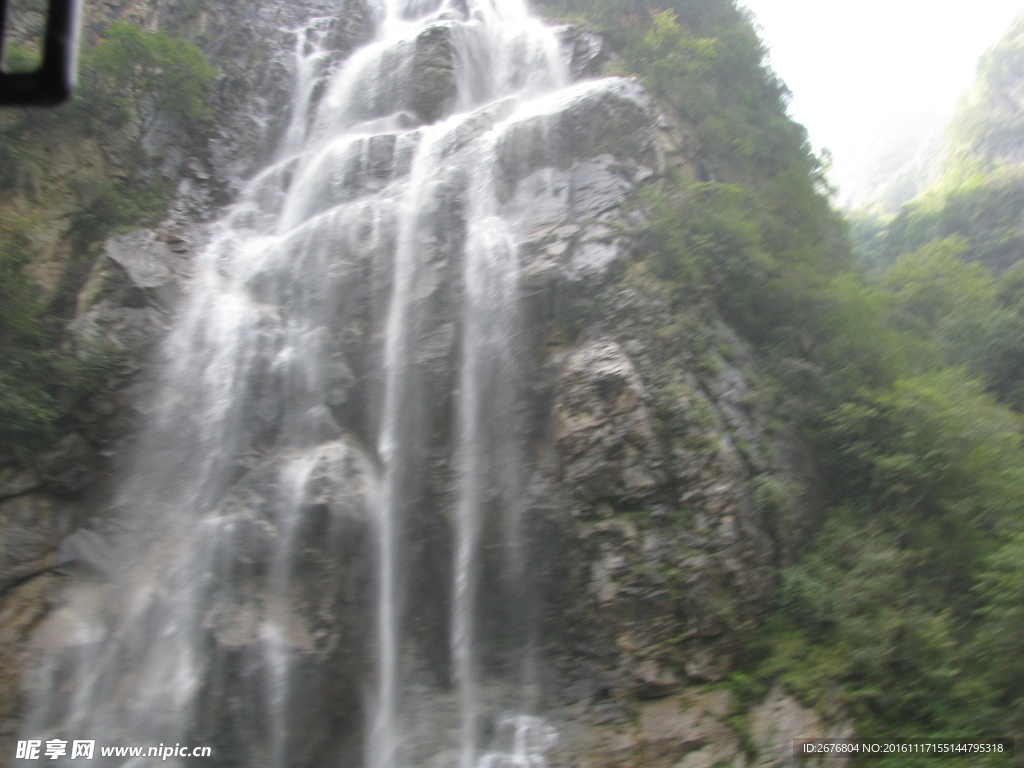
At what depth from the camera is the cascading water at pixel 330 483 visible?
28.3 ft

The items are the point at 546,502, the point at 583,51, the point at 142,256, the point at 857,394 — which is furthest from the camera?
the point at 583,51

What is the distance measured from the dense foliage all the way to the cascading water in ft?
12.2

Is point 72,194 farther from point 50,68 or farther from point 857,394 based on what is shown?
point 857,394

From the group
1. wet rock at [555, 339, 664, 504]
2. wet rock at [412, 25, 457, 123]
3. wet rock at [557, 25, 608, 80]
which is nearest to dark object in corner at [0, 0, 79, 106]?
wet rock at [555, 339, 664, 504]

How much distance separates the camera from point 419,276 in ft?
39.5

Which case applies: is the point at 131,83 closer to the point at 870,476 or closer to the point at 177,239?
the point at 177,239

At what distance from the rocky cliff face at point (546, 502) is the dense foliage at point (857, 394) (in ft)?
2.36

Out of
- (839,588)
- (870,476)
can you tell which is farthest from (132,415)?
(870,476)

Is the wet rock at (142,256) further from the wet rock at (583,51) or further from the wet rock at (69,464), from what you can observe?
the wet rock at (583,51)

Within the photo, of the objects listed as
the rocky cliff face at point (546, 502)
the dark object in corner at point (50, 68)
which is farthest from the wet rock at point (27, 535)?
the dark object in corner at point (50, 68)

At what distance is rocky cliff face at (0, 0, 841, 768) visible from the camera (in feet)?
28.0

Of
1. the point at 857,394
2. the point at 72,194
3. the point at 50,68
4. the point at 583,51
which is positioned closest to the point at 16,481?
the point at 72,194

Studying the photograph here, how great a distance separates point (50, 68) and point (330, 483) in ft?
29.0

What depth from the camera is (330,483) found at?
10031mm
